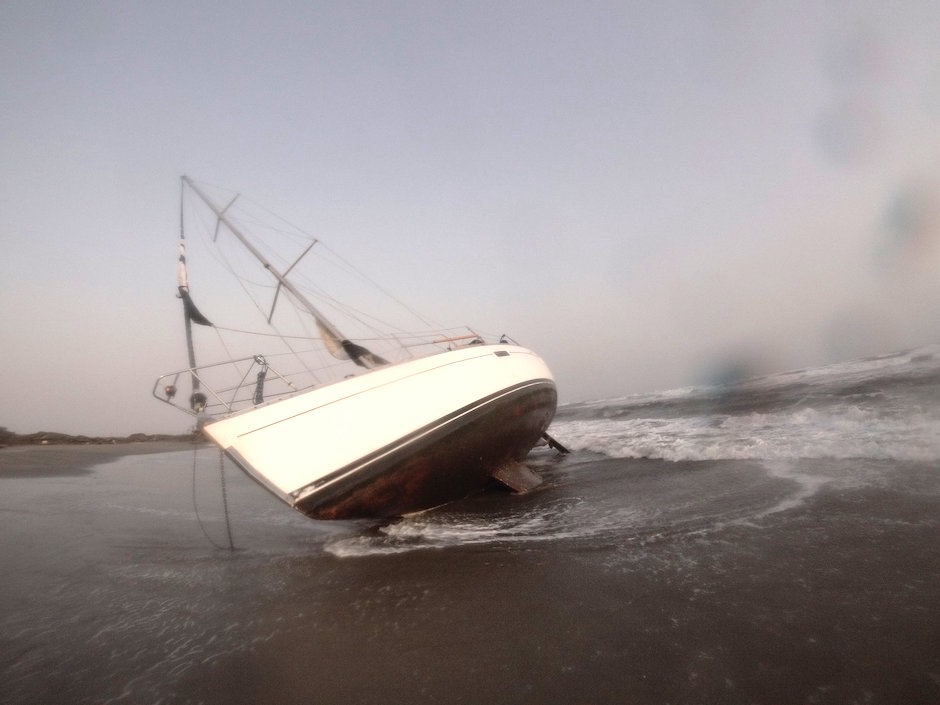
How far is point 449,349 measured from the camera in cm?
672

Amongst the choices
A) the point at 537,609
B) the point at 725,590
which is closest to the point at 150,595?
the point at 537,609

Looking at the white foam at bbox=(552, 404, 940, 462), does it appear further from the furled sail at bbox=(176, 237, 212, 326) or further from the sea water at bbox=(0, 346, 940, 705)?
the furled sail at bbox=(176, 237, 212, 326)

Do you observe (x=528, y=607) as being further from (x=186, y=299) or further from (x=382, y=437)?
(x=186, y=299)

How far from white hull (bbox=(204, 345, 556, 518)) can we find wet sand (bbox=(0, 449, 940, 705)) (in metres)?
0.67

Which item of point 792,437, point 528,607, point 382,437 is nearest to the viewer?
point 528,607

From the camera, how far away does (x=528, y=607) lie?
3.00 metres

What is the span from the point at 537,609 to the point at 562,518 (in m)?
2.39

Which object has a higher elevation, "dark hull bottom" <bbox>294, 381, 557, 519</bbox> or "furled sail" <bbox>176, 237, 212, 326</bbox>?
"furled sail" <bbox>176, 237, 212, 326</bbox>

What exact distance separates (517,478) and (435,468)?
2.01 meters

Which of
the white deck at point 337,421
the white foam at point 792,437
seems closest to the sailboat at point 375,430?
the white deck at point 337,421

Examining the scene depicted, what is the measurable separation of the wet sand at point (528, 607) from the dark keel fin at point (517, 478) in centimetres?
148

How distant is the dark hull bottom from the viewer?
5.23 metres

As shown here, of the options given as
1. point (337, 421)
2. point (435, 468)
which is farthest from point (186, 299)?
point (435, 468)

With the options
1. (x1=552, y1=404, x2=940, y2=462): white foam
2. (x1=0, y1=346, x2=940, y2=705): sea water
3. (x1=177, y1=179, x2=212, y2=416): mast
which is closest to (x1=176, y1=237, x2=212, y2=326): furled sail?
(x1=177, y1=179, x2=212, y2=416): mast
